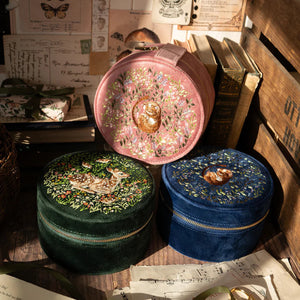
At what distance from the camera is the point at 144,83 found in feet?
4.04

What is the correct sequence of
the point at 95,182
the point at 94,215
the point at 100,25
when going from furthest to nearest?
the point at 100,25 → the point at 95,182 → the point at 94,215

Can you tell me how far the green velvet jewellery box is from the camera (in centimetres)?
102

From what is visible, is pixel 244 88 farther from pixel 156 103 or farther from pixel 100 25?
pixel 100 25

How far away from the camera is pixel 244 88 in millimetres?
1382

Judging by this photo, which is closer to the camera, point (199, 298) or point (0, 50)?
point (199, 298)

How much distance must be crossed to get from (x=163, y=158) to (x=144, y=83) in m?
0.24

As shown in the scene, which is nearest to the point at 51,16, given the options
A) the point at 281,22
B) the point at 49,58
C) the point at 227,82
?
the point at 49,58

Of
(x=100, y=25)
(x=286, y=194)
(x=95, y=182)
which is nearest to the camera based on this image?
(x=95, y=182)

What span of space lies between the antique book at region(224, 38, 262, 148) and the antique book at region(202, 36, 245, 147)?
0.02 meters

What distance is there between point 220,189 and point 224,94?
363 mm

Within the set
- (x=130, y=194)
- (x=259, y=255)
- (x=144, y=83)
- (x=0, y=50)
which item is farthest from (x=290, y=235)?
(x=0, y=50)

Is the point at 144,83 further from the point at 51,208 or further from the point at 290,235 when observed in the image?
the point at 290,235

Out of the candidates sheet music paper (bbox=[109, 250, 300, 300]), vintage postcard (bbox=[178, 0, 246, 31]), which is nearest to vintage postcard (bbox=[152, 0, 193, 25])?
vintage postcard (bbox=[178, 0, 246, 31])

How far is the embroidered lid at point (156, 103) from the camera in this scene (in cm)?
119
